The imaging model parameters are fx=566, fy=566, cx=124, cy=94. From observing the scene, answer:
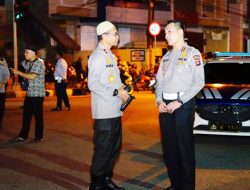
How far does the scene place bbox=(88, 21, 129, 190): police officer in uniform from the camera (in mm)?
6043

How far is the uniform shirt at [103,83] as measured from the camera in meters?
6.03

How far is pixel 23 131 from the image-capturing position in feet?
33.9

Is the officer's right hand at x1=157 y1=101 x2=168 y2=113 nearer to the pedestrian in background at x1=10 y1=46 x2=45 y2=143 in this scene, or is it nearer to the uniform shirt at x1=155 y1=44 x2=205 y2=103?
the uniform shirt at x1=155 y1=44 x2=205 y2=103

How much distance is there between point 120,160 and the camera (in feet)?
28.0

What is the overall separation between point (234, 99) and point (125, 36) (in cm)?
2814

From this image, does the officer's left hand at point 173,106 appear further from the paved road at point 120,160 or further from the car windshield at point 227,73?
the car windshield at point 227,73

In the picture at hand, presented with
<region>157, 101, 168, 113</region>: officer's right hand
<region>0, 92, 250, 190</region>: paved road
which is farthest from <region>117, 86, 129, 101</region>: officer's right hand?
<region>0, 92, 250, 190</region>: paved road

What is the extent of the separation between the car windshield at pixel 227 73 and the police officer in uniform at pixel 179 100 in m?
4.66

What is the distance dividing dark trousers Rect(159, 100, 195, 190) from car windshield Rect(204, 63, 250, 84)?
4654 millimetres

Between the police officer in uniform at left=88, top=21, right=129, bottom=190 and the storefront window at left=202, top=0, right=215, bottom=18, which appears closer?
the police officer in uniform at left=88, top=21, right=129, bottom=190

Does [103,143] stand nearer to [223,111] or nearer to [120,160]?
[120,160]

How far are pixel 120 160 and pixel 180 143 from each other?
2742 millimetres

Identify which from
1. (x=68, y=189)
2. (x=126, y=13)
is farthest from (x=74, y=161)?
(x=126, y=13)

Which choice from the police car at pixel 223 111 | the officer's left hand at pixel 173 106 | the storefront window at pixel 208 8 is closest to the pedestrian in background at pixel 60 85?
the police car at pixel 223 111
